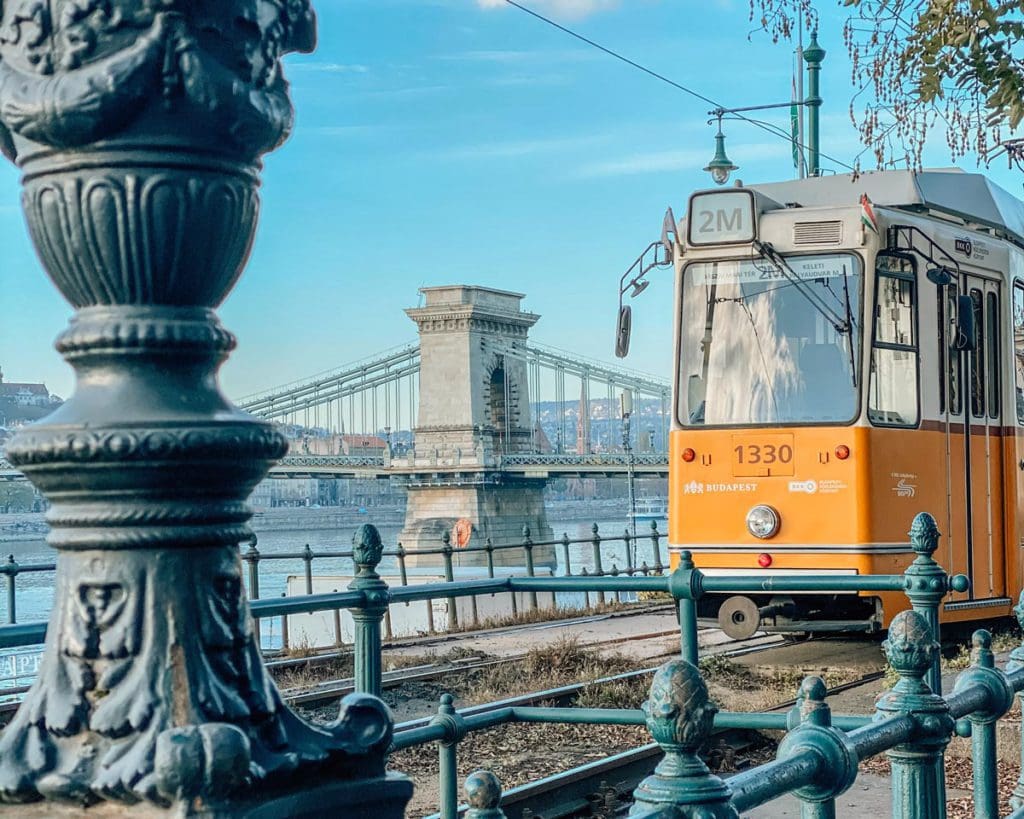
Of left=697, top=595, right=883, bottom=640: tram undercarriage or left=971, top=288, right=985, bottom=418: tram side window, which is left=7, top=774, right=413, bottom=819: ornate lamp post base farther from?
left=971, top=288, right=985, bottom=418: tram side window

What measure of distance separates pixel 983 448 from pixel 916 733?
9812 millimetres

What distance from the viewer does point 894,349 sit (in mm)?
11258

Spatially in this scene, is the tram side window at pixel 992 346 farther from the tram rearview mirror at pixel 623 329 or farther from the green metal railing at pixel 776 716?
the green metal railing at pixel 776 716

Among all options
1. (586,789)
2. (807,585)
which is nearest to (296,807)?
(807,585)

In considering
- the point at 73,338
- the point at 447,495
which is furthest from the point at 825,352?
the point at 447,495

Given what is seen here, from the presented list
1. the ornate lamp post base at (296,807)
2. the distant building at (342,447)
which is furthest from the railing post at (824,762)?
the distant building at (342,447)

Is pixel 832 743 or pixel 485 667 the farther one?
pixel 485 667

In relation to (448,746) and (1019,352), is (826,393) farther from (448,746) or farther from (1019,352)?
(448,746)

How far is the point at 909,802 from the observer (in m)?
2.87

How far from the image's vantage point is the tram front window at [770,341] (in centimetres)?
1112

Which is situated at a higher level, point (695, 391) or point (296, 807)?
point (695, 391)

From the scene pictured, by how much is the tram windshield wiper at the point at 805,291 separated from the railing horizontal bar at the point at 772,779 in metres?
9.01

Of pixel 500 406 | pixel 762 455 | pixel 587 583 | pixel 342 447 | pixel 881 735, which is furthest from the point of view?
pixel 500 406

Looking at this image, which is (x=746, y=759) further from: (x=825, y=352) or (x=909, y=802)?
(x=909, y=802)
